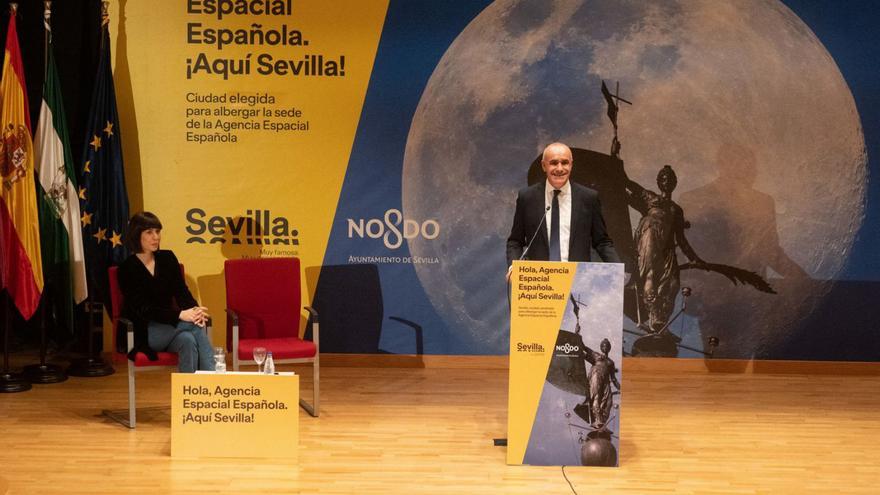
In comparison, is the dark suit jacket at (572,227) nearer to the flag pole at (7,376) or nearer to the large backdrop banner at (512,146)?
the large backdrop banner at (512,146)

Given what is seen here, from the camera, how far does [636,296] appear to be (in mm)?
7672

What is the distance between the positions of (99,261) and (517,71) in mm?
3333

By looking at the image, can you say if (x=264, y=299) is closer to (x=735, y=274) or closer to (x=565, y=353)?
(x=565, y=353)

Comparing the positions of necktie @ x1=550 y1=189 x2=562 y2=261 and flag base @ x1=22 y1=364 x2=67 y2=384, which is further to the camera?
flag base @ x1=22 y1=364 x2=67 y2=384

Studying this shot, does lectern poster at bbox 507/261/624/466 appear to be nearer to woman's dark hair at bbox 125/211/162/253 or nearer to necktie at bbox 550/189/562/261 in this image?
necktie at bbox 550/189/562/261

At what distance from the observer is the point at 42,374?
7055mm

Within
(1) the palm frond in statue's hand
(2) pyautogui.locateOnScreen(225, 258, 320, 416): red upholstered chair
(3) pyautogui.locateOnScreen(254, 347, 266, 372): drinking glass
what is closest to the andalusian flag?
(2) pyautogui.locateOnScreen(225, 258, 320, 416): red upholstered chair

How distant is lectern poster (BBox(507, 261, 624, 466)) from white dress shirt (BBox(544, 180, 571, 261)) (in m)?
0.42

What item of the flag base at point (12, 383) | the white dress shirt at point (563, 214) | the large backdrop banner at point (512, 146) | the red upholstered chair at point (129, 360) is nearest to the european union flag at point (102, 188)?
the large backdrop banner at point (512, 146)

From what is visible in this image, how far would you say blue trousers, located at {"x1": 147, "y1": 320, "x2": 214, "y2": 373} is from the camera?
5.93 m

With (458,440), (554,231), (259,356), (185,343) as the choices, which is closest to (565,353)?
(554,231)

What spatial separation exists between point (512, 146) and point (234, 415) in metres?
3.25

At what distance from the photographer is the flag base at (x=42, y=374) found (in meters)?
7.04

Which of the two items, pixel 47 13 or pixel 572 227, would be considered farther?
pixel 47 13
